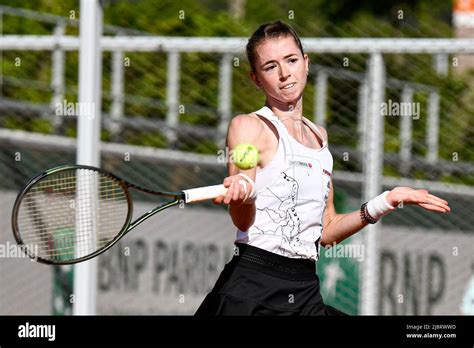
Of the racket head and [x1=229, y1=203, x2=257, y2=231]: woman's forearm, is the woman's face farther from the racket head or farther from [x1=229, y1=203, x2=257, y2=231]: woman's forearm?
the racket head

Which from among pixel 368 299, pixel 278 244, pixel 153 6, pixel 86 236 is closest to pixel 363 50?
pixel 368 299

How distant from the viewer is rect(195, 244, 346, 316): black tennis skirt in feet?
15.0

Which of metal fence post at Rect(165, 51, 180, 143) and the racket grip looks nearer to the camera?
the racket grip

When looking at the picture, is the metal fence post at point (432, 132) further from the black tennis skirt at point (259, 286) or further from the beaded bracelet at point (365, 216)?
the black tennis skirt at point (259, 286)

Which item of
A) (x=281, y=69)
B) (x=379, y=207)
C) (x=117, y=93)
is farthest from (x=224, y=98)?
(x=281, y=69)

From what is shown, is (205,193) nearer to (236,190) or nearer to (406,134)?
(236,190)

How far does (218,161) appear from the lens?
8.16 metres

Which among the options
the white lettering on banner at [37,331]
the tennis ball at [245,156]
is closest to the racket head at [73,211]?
the white lettering on banner at [37,331]

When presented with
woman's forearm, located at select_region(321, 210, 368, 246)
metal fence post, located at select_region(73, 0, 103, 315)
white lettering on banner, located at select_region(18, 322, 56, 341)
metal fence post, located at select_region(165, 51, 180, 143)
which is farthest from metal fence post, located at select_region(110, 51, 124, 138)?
woman's forearm, located at select_region(321, 210, 368, 246)

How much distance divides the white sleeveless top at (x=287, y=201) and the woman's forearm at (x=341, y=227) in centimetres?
30

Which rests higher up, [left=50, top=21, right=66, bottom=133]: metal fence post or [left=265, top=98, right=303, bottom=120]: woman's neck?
[left=50, top=21, right=66, bottom=133]: metal fence post

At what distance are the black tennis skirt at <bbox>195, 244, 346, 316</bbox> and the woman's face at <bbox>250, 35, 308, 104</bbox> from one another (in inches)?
23.7

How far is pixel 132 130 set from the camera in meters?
9.08

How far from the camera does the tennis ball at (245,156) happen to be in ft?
14.2
